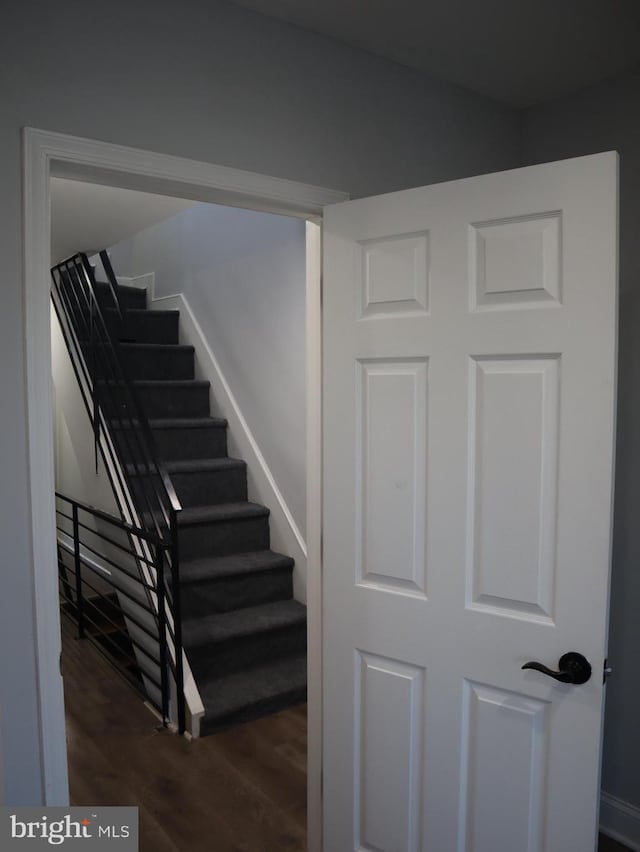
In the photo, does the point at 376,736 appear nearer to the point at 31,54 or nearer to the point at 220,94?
the point at 220,94

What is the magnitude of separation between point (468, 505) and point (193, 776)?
1821 mm

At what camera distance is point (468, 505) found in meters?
1.77

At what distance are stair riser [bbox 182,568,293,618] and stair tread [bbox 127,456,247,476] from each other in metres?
0.72

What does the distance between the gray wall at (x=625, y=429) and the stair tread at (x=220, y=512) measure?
2082 millimetres

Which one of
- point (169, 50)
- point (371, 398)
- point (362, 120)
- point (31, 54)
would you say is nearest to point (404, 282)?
point (371, 398)

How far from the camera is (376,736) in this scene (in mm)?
1965

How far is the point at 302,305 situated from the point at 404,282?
5.71 feet

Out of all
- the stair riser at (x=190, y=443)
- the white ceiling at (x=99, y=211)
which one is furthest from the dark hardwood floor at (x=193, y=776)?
the white ceiling at (x=99, y=211)

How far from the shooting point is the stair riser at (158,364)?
4652mm

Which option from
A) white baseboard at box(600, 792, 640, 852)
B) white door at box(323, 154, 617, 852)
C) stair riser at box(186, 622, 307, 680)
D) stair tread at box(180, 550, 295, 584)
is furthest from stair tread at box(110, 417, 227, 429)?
white baseboard at box(600, 792, 640, 852)

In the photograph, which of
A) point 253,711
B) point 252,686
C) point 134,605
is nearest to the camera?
point 253,711

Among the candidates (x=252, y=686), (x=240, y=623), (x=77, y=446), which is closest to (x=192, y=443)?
(x=77, y=446)

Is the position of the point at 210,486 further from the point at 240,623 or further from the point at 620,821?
the point at 620,821

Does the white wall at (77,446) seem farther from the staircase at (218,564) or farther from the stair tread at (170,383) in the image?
the stair tread at (170,383)
